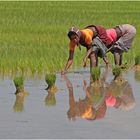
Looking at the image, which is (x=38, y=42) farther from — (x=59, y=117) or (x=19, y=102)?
(x=59, y=117)

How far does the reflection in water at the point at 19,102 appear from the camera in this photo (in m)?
7.96

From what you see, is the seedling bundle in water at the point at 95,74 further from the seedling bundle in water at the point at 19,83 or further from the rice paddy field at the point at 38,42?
the rice paddy field at the point at 38,42

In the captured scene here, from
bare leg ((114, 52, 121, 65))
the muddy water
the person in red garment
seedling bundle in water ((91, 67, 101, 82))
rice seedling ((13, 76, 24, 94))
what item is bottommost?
the muddy water

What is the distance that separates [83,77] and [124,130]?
4169mm

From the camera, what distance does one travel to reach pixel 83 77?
10.9 meters

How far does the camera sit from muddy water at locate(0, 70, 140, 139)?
6.58 m

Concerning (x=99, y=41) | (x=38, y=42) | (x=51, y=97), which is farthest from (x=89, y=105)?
(x=38, y=42)

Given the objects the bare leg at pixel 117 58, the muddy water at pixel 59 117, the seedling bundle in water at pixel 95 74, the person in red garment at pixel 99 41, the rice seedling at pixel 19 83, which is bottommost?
the muddy water at pixel 59 117

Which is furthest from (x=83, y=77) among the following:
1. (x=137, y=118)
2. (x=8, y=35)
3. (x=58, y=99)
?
(x=8, y=35)

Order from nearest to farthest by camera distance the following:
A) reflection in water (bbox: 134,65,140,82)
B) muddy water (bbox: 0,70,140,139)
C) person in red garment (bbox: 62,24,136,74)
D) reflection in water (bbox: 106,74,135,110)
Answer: muddy water (bbox: 0,70,140,139) < reflection in water (bbox: 106,74,135,110) < person in red garment (bbox: 62,24,136,74) < reflection in water (bbox: 134,65,140,82)

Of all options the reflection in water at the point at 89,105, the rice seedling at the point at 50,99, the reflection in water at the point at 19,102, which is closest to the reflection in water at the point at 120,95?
the reflection in water at the point at 89,105

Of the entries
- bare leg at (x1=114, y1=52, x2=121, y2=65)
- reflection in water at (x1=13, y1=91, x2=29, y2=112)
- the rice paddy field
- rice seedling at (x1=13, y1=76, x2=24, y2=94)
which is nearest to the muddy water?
reflection in water at (x1=13, y1=91, x2=29, y2=112)

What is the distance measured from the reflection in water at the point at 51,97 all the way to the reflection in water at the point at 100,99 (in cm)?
21

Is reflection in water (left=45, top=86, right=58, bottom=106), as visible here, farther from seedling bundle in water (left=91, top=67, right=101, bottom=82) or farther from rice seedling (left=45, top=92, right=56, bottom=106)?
seedling bundle in water (left=91, top=67, right=101, bottom=82)
